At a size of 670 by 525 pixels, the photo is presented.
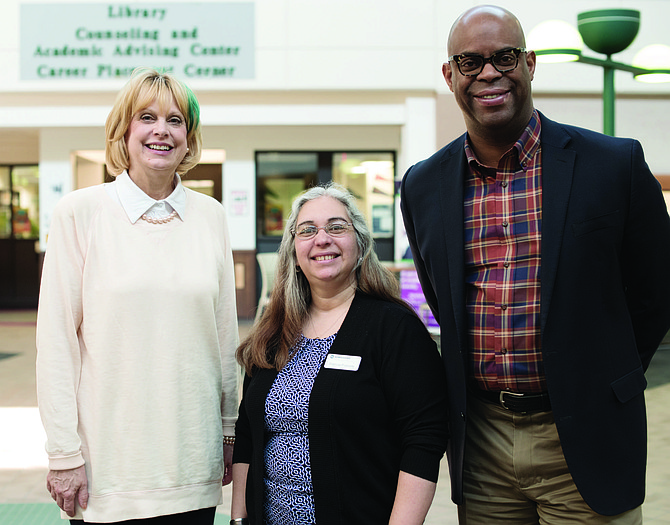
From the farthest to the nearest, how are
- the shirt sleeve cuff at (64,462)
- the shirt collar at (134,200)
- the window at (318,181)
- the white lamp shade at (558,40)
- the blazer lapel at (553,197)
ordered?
the window at (318,181) → the white lamp shade at (558,40) → the shirt collar at (134,200) → the shirt sleeve cuff at (64,462) → the blazer lapel at (553,197)

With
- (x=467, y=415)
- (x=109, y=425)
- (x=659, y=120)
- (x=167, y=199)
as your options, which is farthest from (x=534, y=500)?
(x=659, y=120)

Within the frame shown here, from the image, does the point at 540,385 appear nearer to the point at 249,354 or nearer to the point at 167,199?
the point at 249,354

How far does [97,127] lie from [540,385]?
12.2m

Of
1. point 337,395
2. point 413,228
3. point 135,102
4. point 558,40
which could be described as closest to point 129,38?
point 558,40

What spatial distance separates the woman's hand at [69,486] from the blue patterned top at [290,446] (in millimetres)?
563

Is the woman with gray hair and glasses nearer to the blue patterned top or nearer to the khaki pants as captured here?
the blue patterned top

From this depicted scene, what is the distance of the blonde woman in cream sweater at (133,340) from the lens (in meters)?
2.11

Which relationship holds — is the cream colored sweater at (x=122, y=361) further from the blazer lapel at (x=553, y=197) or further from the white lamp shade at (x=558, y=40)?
the white lamp shade at (x=558, y=40)

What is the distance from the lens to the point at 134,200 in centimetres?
225

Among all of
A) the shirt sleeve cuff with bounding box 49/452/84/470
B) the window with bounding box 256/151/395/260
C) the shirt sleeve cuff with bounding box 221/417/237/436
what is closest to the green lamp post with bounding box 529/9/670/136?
the shirt sleeve cuff with bounding box 221/417/237/436

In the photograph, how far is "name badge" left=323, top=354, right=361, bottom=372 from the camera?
216 cm

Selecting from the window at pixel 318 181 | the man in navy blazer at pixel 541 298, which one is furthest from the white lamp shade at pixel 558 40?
the window at pixel 318 181

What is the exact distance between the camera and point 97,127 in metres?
12.8

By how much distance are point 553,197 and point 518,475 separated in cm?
84
